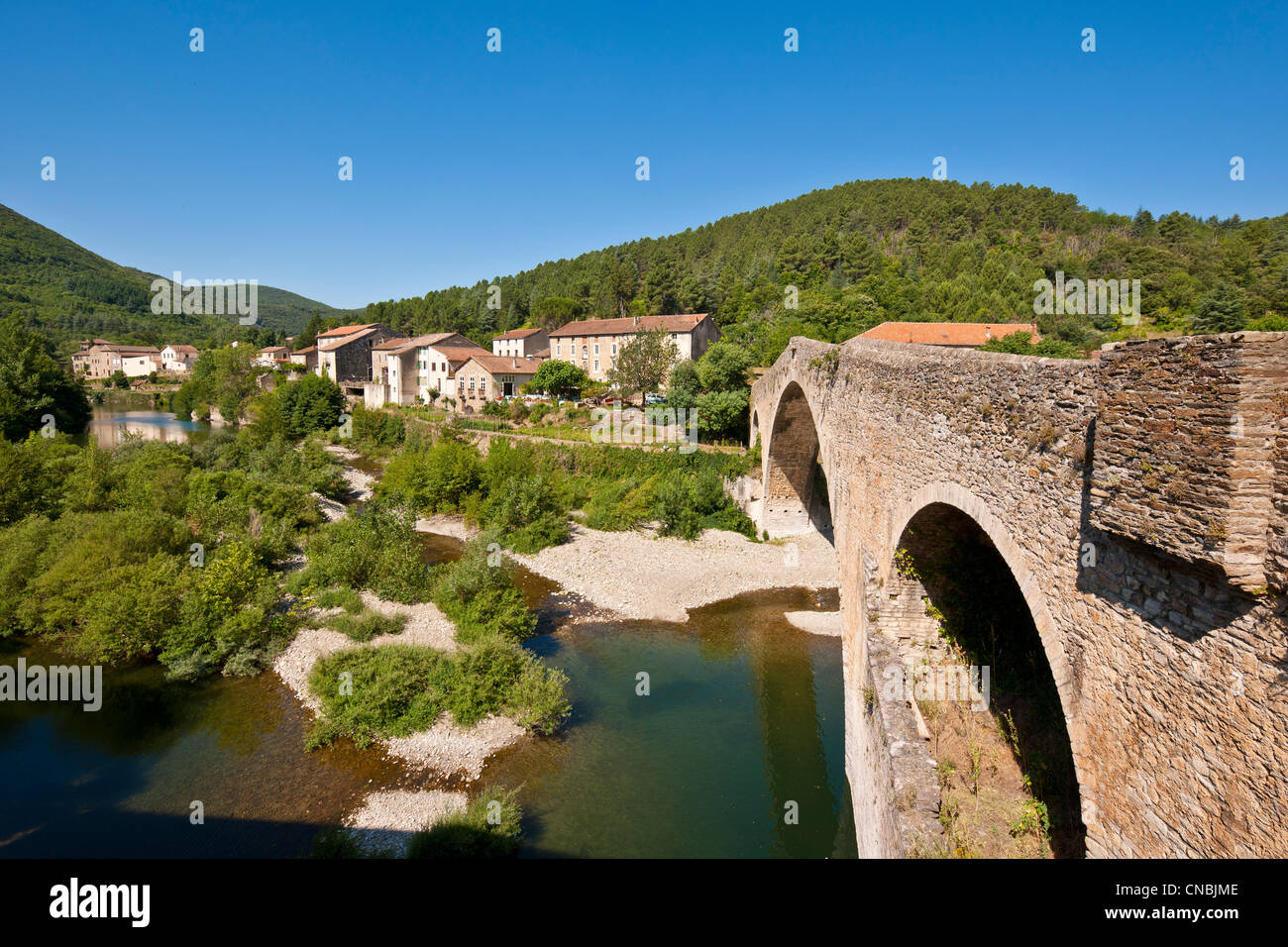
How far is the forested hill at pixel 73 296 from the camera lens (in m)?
102

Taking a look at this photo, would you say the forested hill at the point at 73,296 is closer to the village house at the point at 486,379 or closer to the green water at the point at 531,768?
the village house at the point at 486,379

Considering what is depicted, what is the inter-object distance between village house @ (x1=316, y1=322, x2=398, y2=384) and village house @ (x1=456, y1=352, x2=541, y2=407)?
54.8 feet

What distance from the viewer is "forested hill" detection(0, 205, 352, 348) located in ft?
334

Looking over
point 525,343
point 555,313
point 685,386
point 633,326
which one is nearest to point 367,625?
point 685,386

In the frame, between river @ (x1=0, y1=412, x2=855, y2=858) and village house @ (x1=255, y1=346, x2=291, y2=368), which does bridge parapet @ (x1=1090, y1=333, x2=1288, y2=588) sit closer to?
river @ (x1=0, y1=412, x2=855, y2=858)

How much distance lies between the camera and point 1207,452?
3.79 meters

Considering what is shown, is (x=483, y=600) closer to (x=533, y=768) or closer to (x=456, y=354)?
(x=533, y=768)

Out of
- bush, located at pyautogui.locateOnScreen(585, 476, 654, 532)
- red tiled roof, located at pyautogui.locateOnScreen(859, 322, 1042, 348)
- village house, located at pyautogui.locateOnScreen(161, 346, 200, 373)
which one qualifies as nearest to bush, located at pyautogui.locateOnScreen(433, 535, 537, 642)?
bush, located at pyautogui.locateOnScreen(585, 476, 654, 532)

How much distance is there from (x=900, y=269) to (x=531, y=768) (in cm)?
6462

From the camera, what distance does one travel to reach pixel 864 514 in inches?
435

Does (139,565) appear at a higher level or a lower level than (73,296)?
lower

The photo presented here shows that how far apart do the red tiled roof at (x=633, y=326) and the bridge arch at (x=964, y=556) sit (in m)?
36.7
